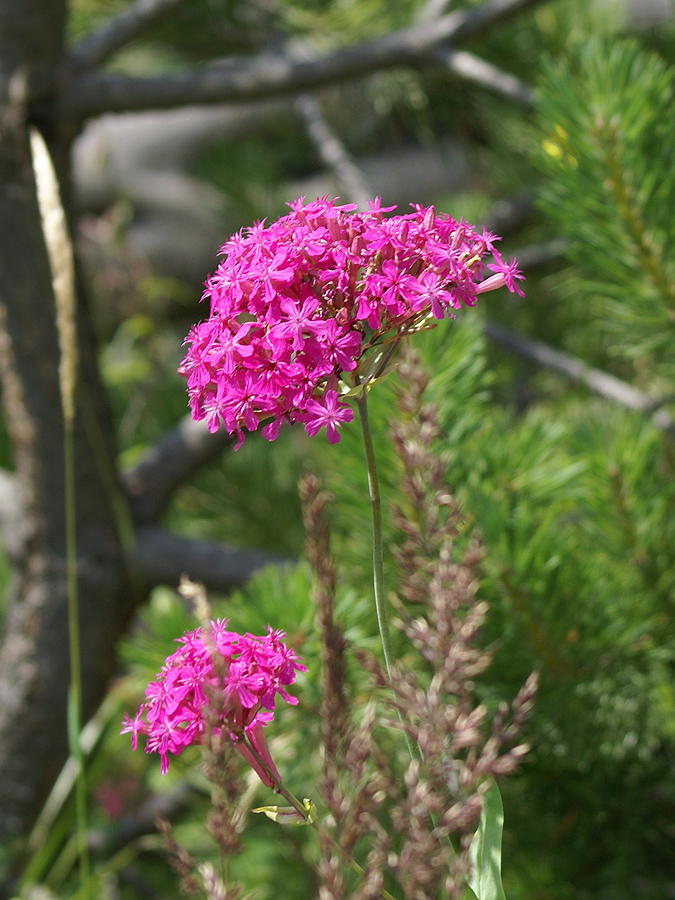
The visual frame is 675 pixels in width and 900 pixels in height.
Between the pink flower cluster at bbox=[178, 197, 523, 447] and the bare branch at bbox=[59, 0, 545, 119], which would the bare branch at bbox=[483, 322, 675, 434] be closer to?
the bare branch at bbox=[59, 0, 545, 119]

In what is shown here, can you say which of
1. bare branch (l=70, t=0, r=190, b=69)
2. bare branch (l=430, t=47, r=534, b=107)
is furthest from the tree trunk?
bare branch (l=430, t=47, r=534, b=107)

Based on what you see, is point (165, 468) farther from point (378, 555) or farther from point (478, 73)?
point (378, 555)

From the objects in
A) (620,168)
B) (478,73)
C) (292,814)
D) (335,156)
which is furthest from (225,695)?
(335,156)

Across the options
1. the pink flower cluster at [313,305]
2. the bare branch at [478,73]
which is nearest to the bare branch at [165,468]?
the bare branch at [478,73]

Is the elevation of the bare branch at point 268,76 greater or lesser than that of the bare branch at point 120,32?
lesser

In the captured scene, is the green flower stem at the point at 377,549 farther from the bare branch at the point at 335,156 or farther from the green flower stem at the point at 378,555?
the bare branch at the point at 335,156
